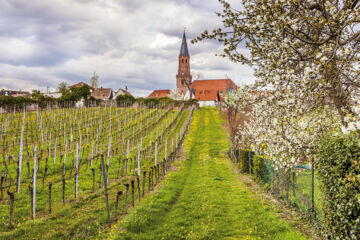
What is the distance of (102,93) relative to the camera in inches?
4085

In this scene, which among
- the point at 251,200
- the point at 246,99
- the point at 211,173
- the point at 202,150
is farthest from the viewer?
the point at 202,150

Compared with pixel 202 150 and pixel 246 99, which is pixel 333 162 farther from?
pixel 202 150

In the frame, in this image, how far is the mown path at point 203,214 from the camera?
7.86 m

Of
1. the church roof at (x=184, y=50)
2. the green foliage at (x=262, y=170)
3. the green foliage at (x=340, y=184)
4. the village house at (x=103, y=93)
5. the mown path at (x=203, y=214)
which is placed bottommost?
the mown path at (x=203, y=214)

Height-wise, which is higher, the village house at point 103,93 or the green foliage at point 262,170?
the village house at point 103,93

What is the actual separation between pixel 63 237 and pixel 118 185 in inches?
284

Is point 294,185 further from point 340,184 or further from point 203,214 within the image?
point 340,184

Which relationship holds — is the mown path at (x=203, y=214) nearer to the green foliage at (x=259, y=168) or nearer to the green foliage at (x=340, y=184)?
the green foliage at (x=259, y=168)

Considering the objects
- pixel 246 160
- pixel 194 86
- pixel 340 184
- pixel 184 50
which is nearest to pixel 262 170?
pixel 246 160

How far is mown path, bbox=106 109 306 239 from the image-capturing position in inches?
309

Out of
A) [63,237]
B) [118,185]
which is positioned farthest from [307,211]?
[118,185]

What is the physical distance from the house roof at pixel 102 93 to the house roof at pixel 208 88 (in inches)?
1392

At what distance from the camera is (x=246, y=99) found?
8.88 m

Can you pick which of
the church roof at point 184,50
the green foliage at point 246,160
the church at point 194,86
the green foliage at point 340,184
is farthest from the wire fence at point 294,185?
the church roof at point 184,50
